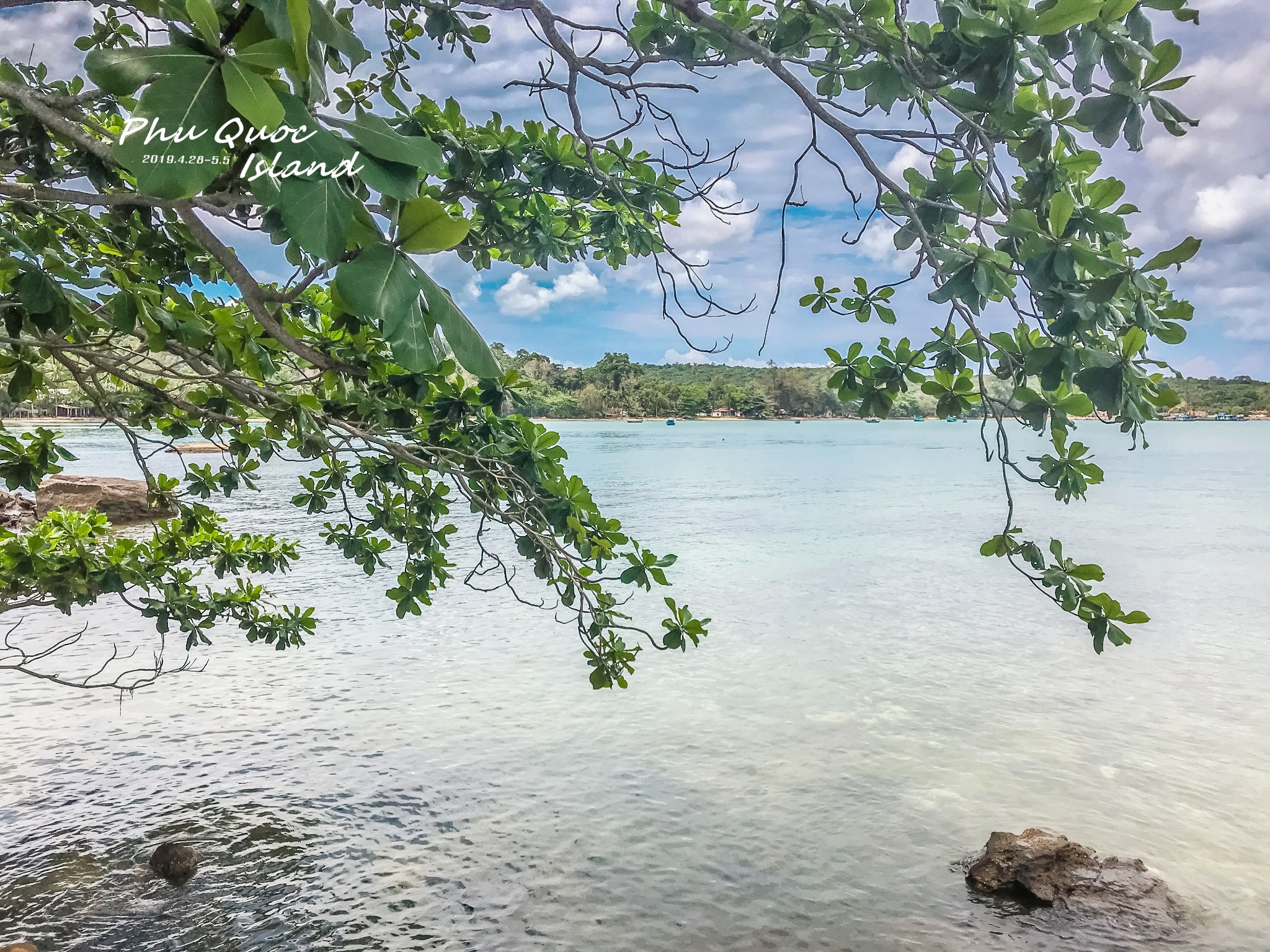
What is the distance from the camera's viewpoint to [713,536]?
18.4m

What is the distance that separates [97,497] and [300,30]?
17.6m

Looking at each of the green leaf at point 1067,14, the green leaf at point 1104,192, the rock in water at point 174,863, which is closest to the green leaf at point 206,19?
the green leaf at point 1067,14

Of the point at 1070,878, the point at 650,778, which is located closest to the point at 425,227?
the point at 1070,878

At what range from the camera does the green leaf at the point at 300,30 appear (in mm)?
848

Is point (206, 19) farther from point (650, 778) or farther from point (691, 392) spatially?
point (691, 392)

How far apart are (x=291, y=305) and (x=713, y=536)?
49.5ft

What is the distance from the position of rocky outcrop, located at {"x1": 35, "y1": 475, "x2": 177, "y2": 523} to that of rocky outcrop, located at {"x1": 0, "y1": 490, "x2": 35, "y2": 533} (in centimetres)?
22

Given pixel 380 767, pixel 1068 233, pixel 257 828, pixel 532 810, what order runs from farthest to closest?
pixel 380 767
pixel 532 810
pixel 257 828
pixel 1068 233

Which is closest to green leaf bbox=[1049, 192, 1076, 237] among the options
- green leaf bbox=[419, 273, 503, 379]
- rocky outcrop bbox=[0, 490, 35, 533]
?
green leaf bbox=[419, 273, 503, 379]

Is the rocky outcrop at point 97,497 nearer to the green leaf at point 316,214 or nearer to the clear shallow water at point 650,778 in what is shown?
the clear shallow water at point 650,778

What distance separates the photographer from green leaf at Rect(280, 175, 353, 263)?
3.11 ft

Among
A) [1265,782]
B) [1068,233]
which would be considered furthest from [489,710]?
[1068,233]

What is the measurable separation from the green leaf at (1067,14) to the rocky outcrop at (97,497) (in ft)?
52.7

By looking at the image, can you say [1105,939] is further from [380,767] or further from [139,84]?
[139,84]
